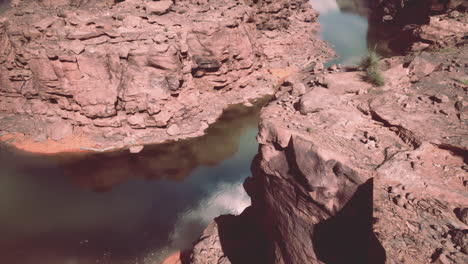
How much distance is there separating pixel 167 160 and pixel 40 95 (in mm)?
10378

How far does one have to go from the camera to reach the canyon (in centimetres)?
390

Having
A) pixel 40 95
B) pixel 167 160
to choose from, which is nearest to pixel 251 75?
pixel 167 160

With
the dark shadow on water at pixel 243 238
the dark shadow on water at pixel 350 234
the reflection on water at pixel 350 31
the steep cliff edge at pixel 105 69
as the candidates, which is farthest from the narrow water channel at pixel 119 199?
the reflection on water at pixel 350 31

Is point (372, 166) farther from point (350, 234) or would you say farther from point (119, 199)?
point (119, 199)

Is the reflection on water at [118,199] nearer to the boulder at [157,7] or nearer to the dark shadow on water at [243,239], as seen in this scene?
the dark shadow on water at [243,239]

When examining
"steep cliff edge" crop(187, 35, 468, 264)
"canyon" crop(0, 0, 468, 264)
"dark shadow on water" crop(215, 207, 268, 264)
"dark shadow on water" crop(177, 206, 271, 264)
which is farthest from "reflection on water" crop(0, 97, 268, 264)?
"steep cliff edge" crop(187, 35, 468, 264)

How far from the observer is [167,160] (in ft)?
50.8

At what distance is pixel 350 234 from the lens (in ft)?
13.9

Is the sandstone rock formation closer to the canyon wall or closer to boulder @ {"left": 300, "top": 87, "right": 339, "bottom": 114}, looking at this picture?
the canyon wall

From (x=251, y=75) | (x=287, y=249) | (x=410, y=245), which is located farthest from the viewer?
(x=251, y=75)

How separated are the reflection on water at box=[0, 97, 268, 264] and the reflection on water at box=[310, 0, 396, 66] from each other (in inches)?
633

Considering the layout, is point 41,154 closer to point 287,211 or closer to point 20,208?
point 20,208

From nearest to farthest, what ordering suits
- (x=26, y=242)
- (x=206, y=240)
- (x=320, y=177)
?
1. (x=320, y=177)
2. (x=206, y=240)
3. (x=26, y=242)

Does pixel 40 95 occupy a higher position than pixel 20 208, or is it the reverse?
pixel 40 95
